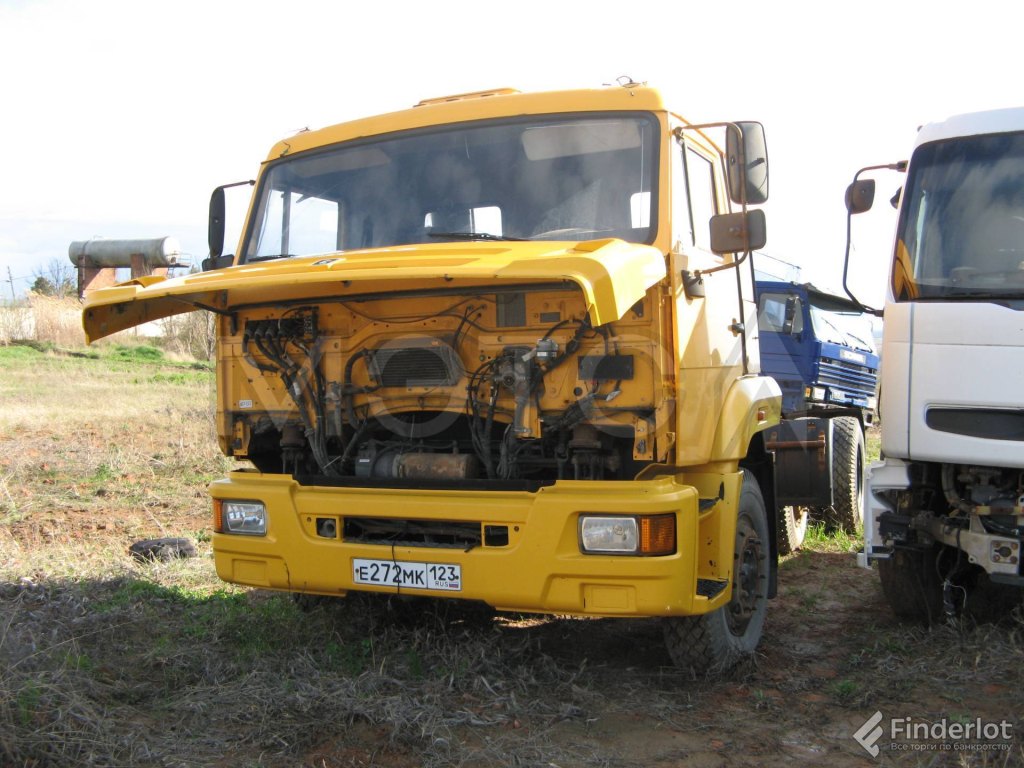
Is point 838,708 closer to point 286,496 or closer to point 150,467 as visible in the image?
point 286,496

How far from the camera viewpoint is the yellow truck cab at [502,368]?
3.73m

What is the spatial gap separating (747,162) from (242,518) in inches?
113

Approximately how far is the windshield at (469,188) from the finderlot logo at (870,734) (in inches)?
88.0

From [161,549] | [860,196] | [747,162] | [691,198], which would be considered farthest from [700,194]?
[161,549]

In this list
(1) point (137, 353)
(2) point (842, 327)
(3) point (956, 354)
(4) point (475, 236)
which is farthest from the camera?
(1) point (137, 353)

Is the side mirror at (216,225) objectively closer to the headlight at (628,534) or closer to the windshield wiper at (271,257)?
the windshield wiper at (271,257)

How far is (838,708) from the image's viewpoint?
4102 millimetres

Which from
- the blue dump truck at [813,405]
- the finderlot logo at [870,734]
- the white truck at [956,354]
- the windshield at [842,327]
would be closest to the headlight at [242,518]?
the finderlot logo at [870,734]

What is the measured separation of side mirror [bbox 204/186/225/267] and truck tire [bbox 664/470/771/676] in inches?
123

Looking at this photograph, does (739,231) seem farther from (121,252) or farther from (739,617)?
(121,252)

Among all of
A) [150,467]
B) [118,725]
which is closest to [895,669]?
[118,725]

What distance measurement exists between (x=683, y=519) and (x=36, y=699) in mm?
2542

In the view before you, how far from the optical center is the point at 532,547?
375 centimetres

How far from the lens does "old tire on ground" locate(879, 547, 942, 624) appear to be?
5.21m
